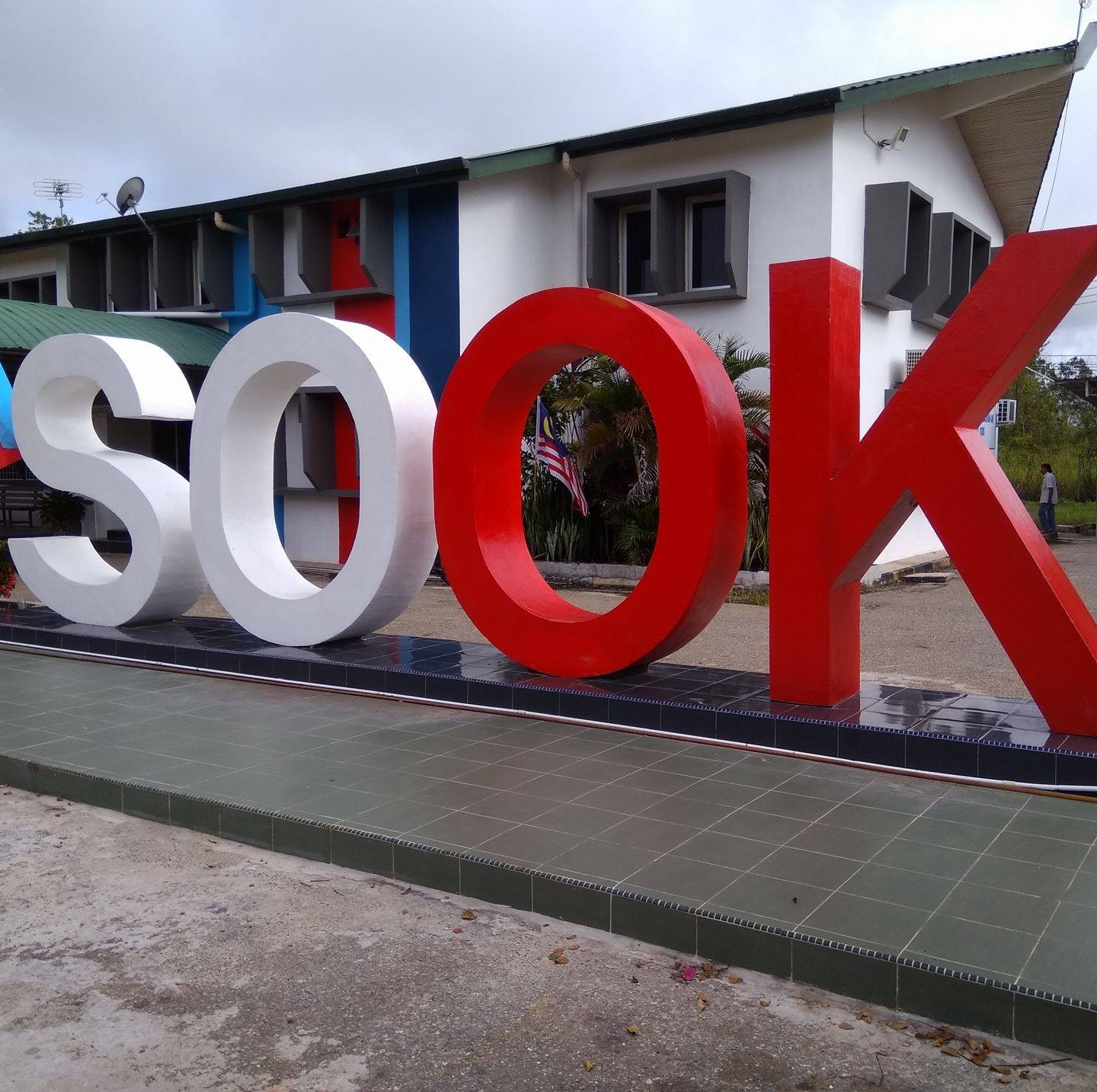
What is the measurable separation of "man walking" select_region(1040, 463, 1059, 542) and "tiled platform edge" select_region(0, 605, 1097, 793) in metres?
16.5

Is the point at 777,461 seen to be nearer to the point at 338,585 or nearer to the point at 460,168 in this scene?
the point at 338,585

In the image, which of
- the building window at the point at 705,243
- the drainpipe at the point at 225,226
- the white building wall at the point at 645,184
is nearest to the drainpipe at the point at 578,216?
the white building wall at the point at 645,184

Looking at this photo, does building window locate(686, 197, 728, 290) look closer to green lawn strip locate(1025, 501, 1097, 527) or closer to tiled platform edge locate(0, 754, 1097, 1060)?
tiled platform edge locate(0, 754, 1097, 1060)

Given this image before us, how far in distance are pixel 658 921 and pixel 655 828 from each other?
3.10 ft

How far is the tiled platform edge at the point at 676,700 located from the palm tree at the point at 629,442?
6018 mm

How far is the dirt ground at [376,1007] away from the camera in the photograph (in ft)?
11.5

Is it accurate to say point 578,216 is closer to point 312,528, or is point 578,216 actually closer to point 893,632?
point 312,528

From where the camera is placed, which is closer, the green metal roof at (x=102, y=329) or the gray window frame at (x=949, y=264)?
the green metal roof at (x=102, y=329)

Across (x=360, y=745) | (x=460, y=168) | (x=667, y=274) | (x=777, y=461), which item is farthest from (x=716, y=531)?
(x=460, y=168)

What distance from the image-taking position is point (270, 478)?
9703mm

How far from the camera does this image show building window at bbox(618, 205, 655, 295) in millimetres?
16234

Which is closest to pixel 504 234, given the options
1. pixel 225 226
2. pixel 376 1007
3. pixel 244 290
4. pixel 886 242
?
pixel 225 226

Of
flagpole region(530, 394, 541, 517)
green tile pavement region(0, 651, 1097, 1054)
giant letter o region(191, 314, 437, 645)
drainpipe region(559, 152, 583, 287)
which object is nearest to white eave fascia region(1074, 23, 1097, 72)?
drainpipe region(559, 152, 583, 287)

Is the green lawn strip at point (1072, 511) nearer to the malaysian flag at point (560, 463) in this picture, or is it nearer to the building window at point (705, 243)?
the building window at point (705, 243)
